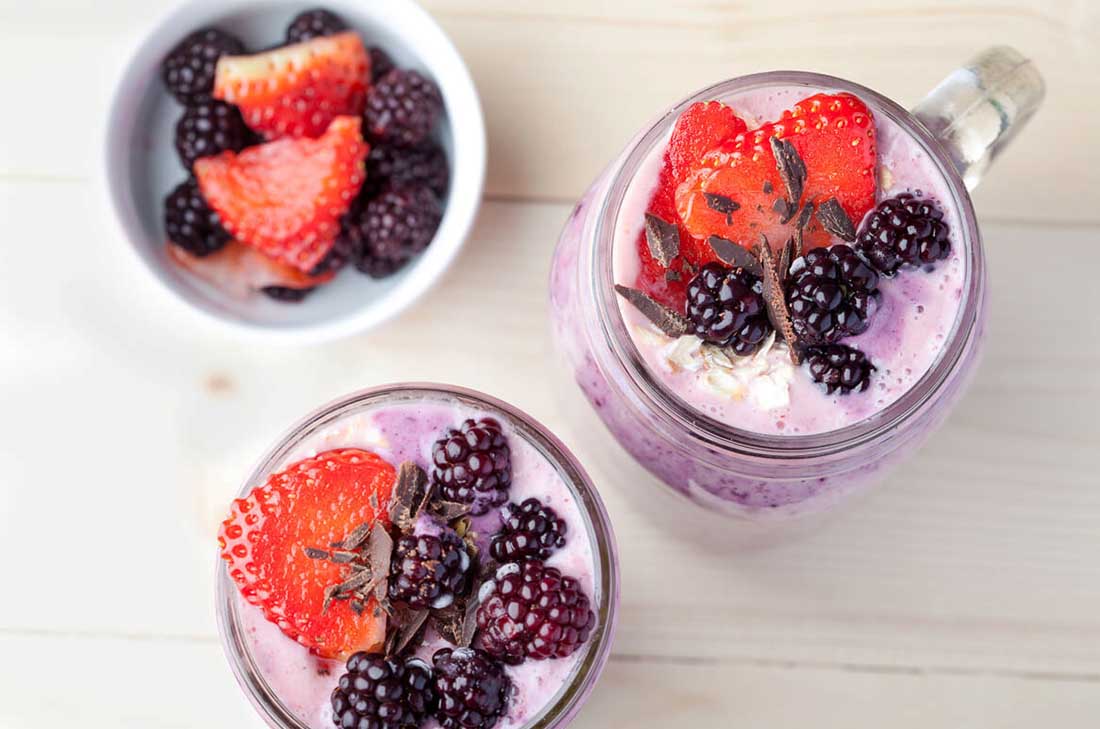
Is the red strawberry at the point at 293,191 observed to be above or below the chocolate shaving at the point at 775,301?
below

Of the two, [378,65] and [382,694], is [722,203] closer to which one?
[382,694]

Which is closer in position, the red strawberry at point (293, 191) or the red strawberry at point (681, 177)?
the red strawberry at point (681, 177)

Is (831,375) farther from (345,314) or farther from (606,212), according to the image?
(345,314)

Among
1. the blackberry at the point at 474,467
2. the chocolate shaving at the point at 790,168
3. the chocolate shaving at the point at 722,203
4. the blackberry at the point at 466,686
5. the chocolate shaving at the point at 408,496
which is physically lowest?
the blackberry at the point at 466,686

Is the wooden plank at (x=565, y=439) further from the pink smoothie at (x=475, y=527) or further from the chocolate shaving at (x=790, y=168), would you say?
the chocolate shaving at (x=790, y=168)

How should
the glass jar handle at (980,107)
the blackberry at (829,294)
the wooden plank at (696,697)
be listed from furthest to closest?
the wooden plank at (696,697), the glass jar handle at (980,107), the blackberry at (829,294)

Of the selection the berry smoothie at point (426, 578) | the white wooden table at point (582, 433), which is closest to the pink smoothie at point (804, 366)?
the berry smoothie at point (426, 578)

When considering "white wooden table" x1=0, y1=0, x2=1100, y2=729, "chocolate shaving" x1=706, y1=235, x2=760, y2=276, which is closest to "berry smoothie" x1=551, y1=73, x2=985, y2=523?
"chocolate shaving" x1=706, y1=235, x2=760, y2=276

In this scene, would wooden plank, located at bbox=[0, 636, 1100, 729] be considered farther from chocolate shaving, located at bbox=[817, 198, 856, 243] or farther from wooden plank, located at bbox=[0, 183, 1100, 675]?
chocolate shaving, located at bbox=[817, 198, 856, 243]
